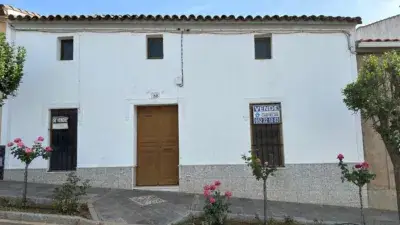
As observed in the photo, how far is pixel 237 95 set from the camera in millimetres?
8758

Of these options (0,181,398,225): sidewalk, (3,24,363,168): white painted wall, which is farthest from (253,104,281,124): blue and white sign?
(0,181,398,225): sidewalk

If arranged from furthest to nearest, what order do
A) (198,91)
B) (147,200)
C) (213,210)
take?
(198,91) < (147,200) < (213,210)

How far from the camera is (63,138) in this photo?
8.84m

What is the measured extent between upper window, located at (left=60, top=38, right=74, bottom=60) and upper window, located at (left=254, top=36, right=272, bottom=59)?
4.80m

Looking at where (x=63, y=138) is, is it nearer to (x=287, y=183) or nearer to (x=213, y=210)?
(x=213, y=210)

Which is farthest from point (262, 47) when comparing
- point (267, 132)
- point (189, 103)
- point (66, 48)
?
point (66, 48)

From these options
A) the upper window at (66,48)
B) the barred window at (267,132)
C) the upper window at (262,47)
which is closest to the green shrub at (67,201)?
the upper window at (66,48)

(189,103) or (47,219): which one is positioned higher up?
(189,103)

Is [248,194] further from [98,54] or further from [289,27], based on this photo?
[98,54]

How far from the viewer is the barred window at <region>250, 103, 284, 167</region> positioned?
8.72 meters

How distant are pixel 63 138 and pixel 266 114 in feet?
17.0

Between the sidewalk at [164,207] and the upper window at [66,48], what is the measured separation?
10.9 feet

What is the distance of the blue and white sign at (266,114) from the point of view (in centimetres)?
875

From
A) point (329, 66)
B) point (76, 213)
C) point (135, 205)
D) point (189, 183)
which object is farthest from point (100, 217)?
point (329, 66)
